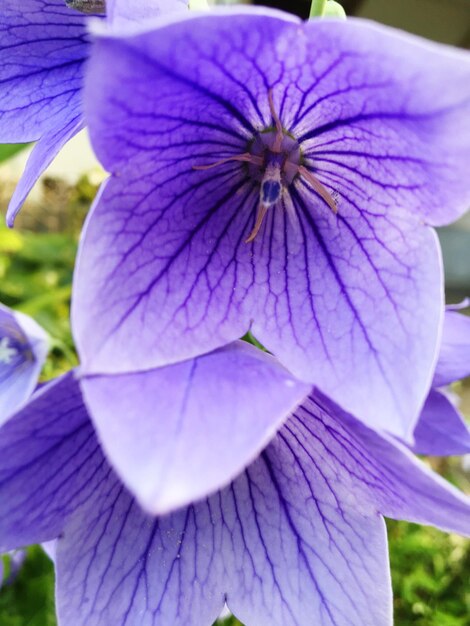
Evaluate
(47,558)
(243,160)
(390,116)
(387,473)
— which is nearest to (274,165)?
(243,160)

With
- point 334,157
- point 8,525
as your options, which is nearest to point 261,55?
point 334,157

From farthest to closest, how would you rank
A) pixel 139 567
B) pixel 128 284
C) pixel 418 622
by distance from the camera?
pixel 418 622 < pixel 139 567 < pixel 128 284

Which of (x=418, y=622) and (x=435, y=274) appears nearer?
(x=435, y=274)

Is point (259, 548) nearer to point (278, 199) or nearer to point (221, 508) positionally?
point (221, 508)

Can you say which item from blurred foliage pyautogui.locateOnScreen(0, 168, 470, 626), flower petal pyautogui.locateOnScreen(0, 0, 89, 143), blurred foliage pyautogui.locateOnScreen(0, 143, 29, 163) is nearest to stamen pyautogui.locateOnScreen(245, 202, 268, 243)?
flower petal pyautogui.locateOnScreen(0, 0, 89, 143)

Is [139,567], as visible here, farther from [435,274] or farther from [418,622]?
[418,622]

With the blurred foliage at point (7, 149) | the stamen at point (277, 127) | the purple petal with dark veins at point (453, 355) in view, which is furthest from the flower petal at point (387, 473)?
the blurred foliage at point (7, 149)

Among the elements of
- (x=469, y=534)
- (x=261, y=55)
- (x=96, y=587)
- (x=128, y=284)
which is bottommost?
(x=96, y=587)

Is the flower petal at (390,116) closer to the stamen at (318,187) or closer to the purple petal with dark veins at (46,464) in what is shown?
the stamen at (318,187)
